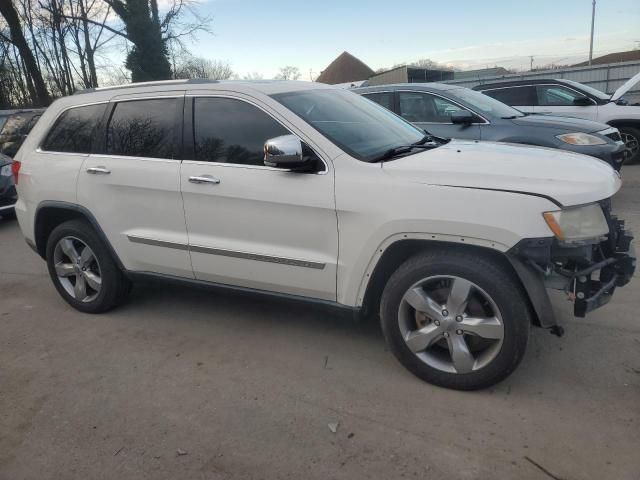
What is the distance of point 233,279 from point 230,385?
75 centimetres

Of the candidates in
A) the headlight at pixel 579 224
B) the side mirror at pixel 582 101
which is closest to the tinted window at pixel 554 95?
the side mirror at pixel 582 101

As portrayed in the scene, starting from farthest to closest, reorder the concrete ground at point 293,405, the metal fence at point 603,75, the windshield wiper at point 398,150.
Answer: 1. the metal fence at point 603,75
2. the windshield wiper at point 398,150
3. the concrete ground at point 293,405

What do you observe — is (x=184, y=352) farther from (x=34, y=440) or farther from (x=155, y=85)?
(x=155, y=85)

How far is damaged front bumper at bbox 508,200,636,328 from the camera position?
271 centimetres

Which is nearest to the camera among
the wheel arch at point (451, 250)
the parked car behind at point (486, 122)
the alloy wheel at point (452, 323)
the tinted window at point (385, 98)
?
the wheel arch at point (451, 250)

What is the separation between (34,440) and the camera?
2855 millimetres

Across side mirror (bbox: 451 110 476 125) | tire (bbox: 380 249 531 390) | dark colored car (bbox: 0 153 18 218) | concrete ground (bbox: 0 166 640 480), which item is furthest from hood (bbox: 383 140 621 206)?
dark colored car (bbox: 0 153 18 218)

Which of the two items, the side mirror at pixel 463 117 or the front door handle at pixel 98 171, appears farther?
the side mirror at pixel 463 117

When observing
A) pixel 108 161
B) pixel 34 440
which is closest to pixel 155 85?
pixel 108 161

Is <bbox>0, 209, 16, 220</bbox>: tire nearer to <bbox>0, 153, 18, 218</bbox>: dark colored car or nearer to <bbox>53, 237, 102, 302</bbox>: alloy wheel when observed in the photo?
<bbox>0, 153, 18, 218</bbox>: dark colored car

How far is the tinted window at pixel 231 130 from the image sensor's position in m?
3.46

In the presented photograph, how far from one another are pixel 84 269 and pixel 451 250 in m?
3.05

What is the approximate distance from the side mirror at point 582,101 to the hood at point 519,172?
23.2 ft

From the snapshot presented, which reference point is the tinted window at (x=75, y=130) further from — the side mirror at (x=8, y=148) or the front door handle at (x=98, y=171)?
Answer: the side mirror at (x=8, y=148)
